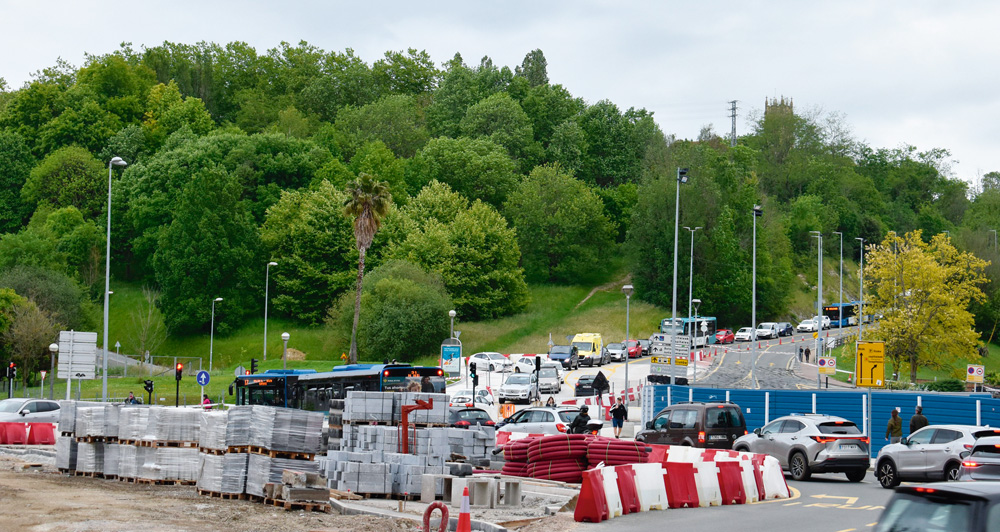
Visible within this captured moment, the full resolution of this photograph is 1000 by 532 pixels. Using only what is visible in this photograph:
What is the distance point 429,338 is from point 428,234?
51.5 feet

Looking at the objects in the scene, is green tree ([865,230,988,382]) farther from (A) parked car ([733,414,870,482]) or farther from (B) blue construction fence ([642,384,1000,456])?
(A) parked car ([733,414,870,482])

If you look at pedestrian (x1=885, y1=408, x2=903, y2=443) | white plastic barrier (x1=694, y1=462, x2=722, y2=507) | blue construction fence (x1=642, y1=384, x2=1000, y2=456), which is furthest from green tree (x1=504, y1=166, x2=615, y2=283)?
white plastic barrier (x1=694, y1=462, x2=722, y2=507)

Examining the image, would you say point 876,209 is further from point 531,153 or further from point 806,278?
point 531,153

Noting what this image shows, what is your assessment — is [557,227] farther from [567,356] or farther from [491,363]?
[491,363]

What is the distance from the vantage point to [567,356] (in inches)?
2608

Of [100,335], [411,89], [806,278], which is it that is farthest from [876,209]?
[100,335]

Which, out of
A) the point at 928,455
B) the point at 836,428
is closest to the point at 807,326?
the point at 836,428

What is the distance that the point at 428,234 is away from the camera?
87.5 metres

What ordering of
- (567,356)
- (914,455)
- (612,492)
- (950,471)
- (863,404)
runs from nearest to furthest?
(612,492)
(950,471)
(914,455)
(863,404)
(567,356)

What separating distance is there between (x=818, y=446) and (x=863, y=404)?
9.92 metres

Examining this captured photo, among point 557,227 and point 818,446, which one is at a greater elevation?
point 557,227

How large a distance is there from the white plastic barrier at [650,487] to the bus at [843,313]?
3082 inches

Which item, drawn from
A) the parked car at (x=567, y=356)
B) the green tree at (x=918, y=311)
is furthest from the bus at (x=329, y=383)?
the green tree at (x=918, y=311)

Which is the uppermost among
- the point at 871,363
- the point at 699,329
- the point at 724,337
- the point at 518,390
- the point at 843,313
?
the point at 843,313
